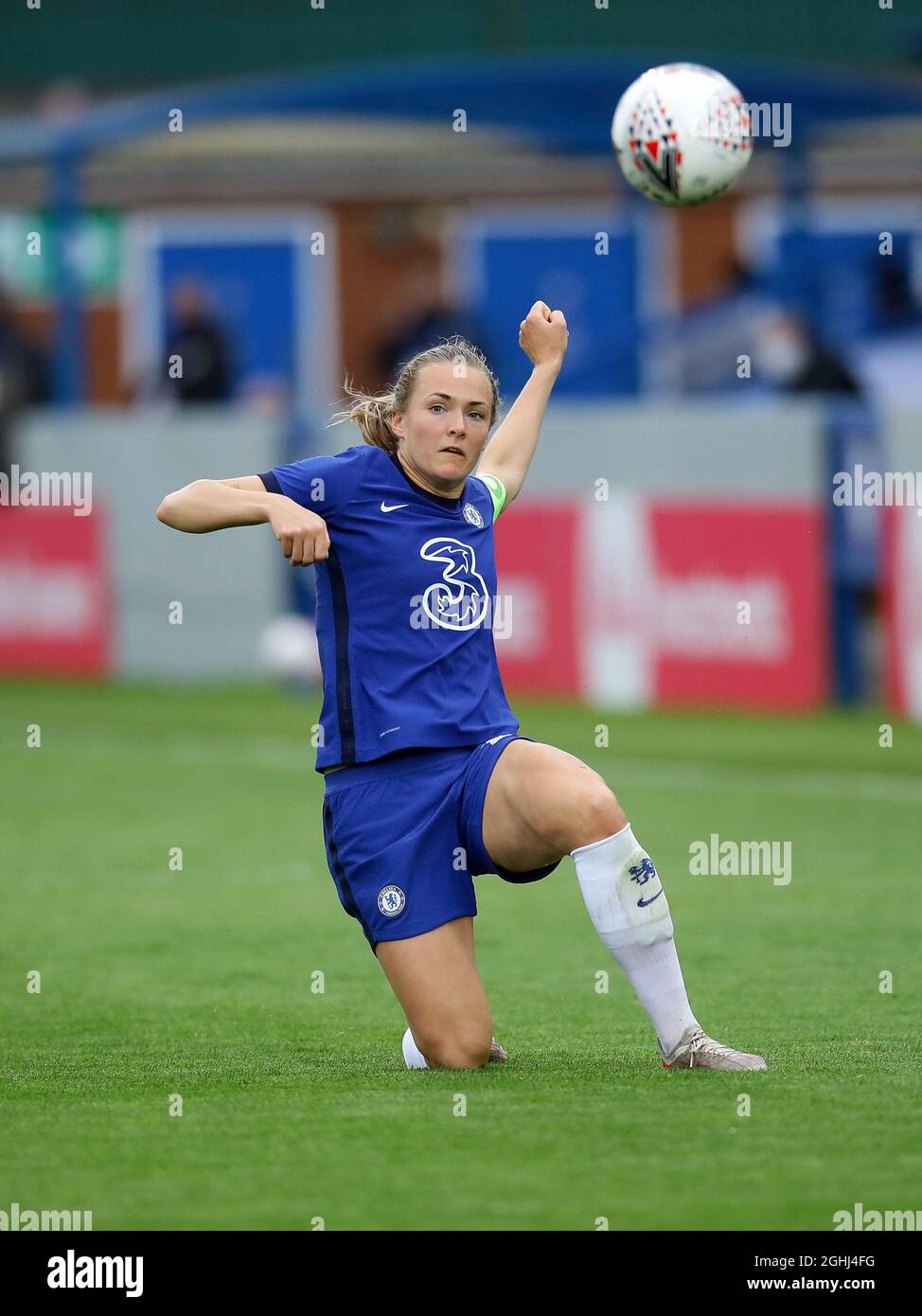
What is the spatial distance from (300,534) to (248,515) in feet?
0.59

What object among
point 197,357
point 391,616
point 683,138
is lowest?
point 391,616

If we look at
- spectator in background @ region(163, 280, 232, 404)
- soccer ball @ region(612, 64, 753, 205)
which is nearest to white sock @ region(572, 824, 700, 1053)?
soccer ball @ region(612, 64, 753, 205)

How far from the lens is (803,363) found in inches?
642

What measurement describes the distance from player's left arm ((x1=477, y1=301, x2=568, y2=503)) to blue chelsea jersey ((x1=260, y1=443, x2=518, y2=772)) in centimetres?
54

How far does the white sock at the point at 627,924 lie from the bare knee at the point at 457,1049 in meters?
0.43

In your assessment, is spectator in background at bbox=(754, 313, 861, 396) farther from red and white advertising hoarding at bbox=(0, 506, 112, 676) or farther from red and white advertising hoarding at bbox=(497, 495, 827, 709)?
red and white advertising hoarding at bbox=(0, 506, 112, 676)

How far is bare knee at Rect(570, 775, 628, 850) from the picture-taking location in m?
5.72

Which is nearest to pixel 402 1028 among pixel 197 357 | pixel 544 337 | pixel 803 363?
pixel 544 337

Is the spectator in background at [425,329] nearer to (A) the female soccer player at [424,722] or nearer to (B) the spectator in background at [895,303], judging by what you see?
(B) the spectator in background at [895,303]

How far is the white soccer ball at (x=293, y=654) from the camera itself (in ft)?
55.8

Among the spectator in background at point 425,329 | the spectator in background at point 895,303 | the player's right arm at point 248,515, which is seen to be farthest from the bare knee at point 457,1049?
the spectator in background at point 425,329

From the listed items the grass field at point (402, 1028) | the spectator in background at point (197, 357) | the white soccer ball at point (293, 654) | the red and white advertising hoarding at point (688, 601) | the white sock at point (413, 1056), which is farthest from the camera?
the spectator in background at point (197, 357)

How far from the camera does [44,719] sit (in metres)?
16.1

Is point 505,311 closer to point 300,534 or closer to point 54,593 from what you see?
point 54,593
